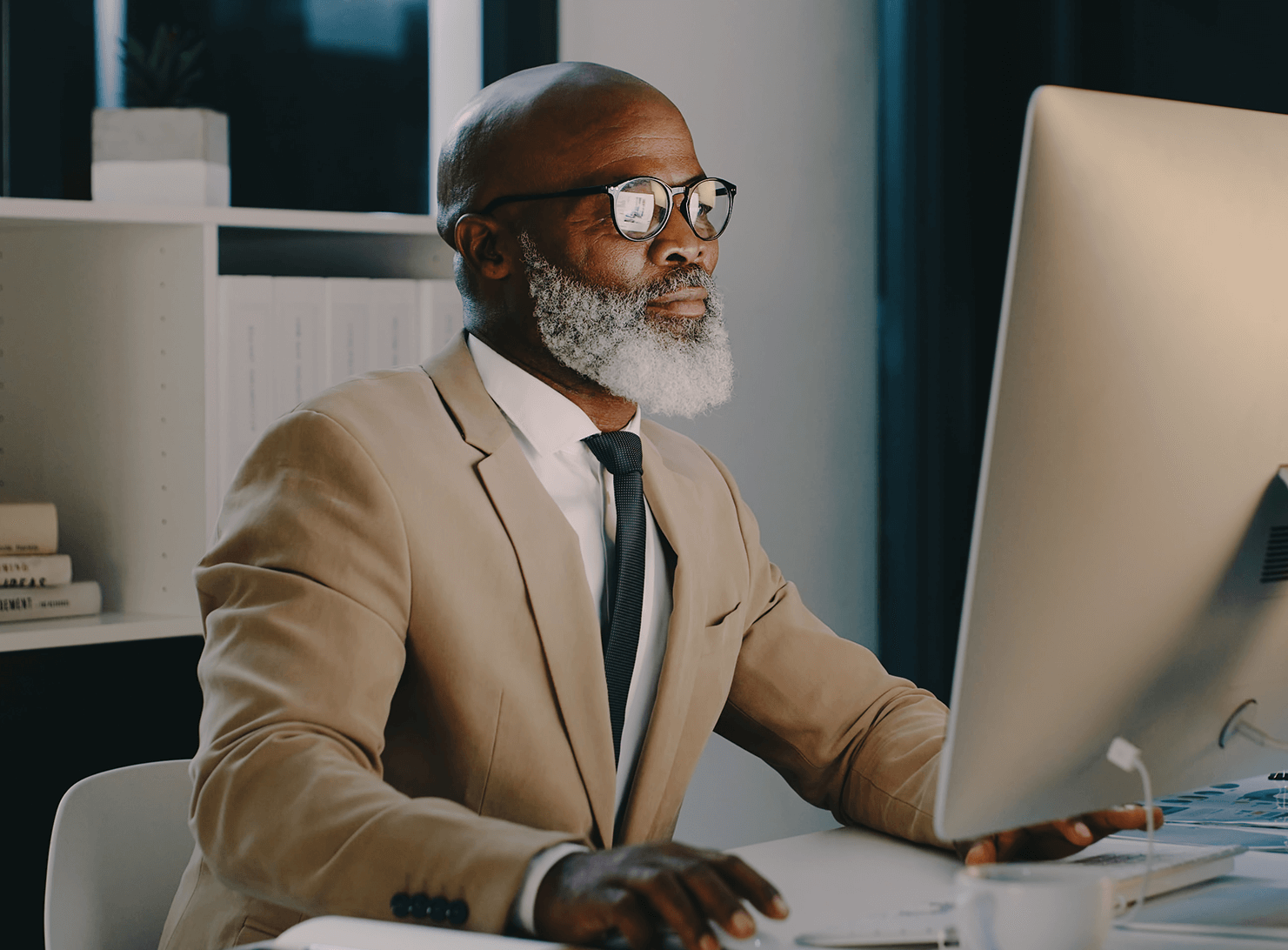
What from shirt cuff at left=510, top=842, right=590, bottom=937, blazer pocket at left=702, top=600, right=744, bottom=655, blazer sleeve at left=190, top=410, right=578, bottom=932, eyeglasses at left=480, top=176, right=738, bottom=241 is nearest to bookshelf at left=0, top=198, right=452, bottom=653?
eyeglasses at left=480, top=176, right=738, bottom=241

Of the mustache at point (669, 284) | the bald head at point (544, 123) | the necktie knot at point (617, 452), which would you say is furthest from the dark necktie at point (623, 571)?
the bald head at point (544, 123)

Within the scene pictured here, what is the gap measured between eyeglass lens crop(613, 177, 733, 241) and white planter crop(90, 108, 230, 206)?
0.87 meters

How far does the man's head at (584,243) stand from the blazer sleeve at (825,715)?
0.23 meters

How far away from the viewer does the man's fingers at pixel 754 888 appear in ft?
2.68

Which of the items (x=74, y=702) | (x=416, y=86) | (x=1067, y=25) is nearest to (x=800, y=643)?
(x=1067, y=25)

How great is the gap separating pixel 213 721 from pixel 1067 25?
5.74 feet

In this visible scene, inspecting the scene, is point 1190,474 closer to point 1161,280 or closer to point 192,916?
point 1161,280

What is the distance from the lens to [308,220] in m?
2.09

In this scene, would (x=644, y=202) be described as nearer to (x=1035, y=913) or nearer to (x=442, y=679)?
(x=442, y=679)

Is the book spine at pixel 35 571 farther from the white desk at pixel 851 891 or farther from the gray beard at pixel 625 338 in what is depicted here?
the white desk at pixel 851 891

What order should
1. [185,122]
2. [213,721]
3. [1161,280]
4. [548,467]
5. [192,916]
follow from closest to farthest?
[1161,280] → [213,721] → [192,916] → [548,467] → [185,122]

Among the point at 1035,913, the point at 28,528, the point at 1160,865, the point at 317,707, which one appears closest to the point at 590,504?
the point at 317,707

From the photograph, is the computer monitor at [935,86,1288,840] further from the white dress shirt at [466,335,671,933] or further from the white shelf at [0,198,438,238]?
the white shelf at [0,198,438,238]

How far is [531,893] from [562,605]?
0.48 metres
